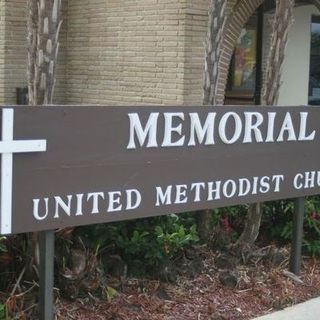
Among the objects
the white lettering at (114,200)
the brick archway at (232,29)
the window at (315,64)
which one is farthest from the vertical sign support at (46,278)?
the window at (315,64)

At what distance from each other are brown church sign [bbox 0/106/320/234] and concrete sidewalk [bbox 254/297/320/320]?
2.88ft

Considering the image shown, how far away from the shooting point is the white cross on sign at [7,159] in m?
3.50

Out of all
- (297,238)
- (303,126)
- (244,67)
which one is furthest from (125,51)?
(297,238)

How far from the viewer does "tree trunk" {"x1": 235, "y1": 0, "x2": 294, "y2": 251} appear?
5641 millimetres

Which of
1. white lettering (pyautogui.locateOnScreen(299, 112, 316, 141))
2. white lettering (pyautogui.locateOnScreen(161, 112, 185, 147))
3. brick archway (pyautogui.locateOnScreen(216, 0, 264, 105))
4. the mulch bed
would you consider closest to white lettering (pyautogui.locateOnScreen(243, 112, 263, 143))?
white lettering (pyautogui.locateOnScreen(299, 112, 316, 141))

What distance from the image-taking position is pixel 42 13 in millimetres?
4145

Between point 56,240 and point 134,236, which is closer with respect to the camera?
point 56,240

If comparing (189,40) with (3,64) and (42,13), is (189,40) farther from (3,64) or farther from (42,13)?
(42,13)

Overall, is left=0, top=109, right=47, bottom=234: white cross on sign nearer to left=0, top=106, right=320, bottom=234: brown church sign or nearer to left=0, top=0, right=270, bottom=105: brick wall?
left=0, top=106, right=320, bottom=234: brown church sign

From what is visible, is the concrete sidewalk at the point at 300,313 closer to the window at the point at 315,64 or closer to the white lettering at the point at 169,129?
the white lettering at the point at 169,129

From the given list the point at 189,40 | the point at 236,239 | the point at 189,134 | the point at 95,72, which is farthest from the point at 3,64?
the point at 189,134

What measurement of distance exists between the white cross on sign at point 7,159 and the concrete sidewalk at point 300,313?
2.10 m

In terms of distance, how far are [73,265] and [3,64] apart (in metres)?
7.26

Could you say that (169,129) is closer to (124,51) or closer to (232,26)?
(232,26)
